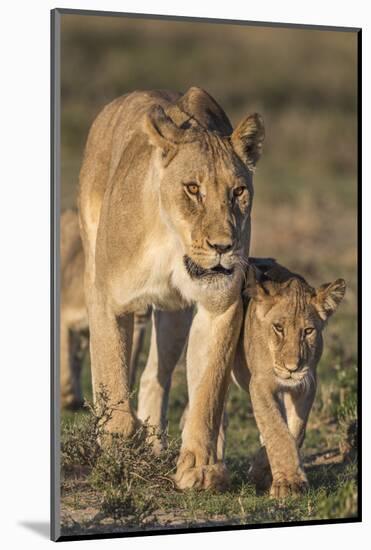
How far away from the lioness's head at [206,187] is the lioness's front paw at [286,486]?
2.91 feet

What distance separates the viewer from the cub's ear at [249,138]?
6.45 meters

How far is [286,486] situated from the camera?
21.1 feet

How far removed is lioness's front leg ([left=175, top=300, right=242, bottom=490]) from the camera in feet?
21.2

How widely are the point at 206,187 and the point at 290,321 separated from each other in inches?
30.5

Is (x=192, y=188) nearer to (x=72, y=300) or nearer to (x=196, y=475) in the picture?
(x=196, y=475)

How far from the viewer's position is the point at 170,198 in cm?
630

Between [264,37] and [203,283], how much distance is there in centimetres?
784

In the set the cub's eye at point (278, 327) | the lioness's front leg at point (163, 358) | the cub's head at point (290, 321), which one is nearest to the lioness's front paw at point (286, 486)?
the cub's head at point (290, 321)

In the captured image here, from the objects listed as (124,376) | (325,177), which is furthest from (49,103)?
(325,177)

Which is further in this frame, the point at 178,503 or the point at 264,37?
the point at 264,37

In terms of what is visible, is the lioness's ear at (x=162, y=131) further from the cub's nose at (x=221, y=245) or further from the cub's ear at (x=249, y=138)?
the cub's nose at (x=221, y=245)

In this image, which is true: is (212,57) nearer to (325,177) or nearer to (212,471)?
(325,177)

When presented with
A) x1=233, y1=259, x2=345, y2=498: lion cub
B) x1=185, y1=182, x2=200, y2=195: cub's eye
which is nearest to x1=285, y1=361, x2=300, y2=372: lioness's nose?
x1=233, y1=259, x2=345, y2=498: lion cub

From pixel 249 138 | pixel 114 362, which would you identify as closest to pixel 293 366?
pixel 114 362
